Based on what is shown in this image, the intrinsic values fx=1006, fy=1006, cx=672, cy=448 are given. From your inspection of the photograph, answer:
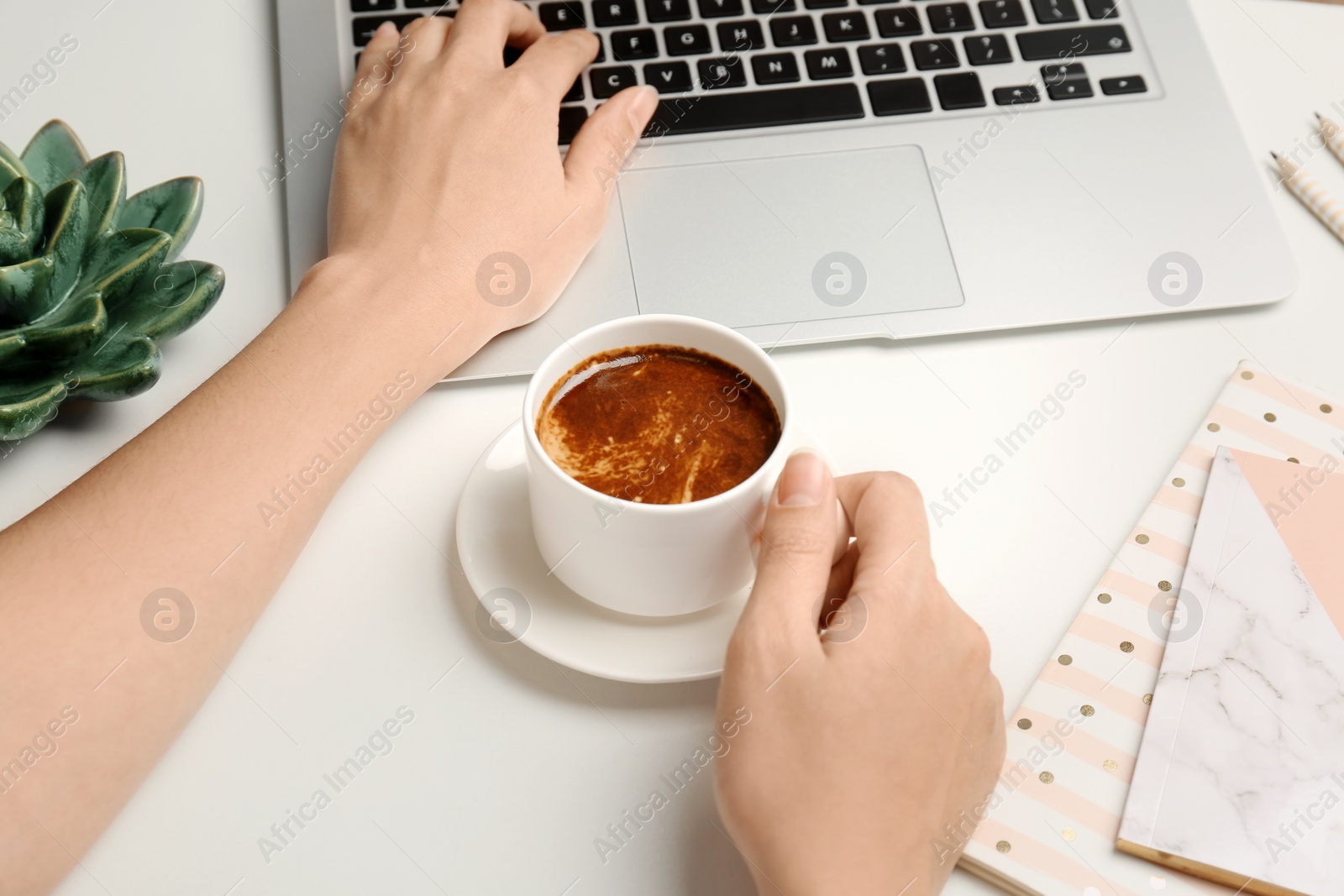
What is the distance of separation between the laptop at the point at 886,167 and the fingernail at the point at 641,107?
24mm

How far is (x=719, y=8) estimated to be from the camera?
930 millimetres

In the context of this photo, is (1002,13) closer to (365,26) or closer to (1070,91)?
(1070,91)

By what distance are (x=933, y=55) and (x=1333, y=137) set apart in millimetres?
378

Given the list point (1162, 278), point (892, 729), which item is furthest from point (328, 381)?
point (1162, 278)

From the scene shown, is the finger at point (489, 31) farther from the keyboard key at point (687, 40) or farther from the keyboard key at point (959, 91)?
the keyboard key at point (959, 91)

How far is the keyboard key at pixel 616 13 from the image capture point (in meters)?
0.94

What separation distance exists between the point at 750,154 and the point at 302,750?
0.59m

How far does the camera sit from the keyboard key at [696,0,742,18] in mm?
928
